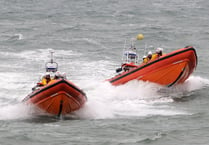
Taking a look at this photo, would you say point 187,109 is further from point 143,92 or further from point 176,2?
point 176,2

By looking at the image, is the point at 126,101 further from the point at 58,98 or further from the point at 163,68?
the point at 58,98

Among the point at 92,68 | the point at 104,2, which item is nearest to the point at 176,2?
the point at 104,2

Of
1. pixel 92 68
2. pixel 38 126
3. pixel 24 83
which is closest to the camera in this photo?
pixel 38 126

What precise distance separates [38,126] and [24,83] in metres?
7.01

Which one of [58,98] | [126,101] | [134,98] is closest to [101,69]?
→ [134,98]

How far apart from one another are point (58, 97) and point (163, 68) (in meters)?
5.28

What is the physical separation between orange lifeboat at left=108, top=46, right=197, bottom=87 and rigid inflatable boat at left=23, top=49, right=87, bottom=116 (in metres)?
3.74

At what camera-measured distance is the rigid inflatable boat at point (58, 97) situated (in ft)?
A: 52.2

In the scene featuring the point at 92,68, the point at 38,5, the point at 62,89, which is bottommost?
the point at 62,89

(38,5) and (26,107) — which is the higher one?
(38,5)

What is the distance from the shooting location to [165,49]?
95.5 ft

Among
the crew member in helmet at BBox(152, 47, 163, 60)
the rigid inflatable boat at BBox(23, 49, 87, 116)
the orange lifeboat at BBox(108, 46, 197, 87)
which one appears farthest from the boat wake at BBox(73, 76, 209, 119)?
the crew member in helmet at BBox(152, 47, 163, 60)

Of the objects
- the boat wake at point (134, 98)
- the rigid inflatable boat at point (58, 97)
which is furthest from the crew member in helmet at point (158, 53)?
the rigid inflatable boat at point (58, 97)

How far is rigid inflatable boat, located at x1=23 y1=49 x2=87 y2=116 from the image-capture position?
52.2ft
